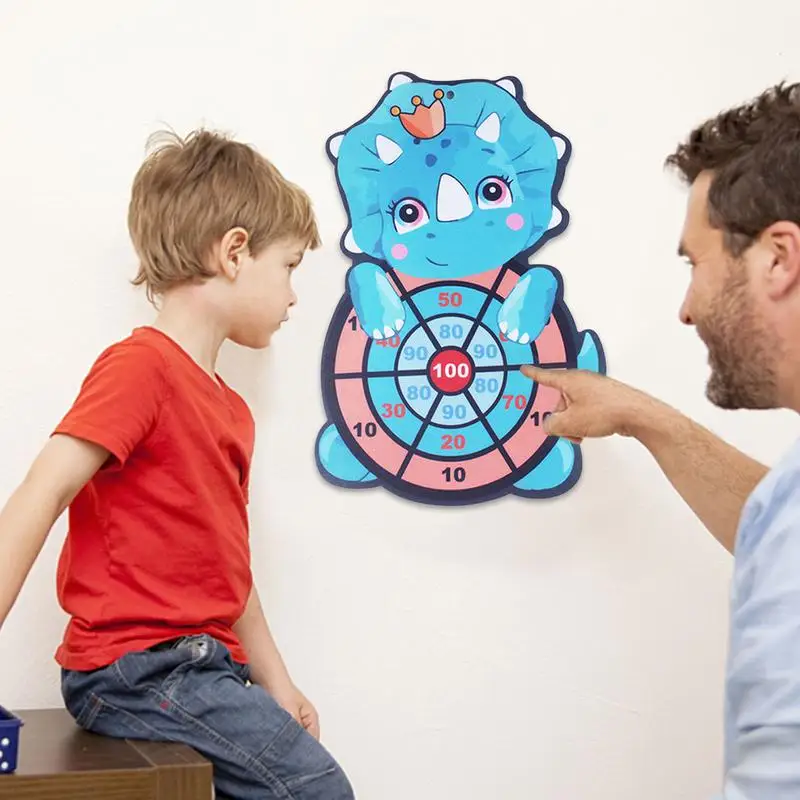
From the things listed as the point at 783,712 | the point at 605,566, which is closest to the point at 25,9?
the point at 605,566

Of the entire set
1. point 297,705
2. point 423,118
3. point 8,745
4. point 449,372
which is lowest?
point 297,705

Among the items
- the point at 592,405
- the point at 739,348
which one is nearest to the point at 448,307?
the point at 592,405

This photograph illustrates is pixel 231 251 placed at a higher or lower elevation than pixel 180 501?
higher

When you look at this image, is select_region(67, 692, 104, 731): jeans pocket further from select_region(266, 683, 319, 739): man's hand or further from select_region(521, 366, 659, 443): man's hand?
select_region(521, 366, 659, 443): man's hand

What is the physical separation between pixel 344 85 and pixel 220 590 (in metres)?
0.60

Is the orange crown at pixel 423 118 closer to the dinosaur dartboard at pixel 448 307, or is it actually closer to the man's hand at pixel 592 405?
the dinosaur dartboard at pixel 448 307

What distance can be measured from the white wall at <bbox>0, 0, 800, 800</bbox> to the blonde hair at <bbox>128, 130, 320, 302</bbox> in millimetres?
117

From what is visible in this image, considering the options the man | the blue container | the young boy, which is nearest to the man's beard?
the man

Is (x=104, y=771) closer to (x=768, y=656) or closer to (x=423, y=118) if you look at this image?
(x=768, y=656)

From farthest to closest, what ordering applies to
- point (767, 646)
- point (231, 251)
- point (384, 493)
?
point (384, 493), point (231, 251), point (767, 646)

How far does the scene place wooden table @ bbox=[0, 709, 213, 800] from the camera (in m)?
0.86

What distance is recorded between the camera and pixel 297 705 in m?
1.21

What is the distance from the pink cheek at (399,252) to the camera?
52.5 inches

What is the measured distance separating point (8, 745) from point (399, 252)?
2.28ft
